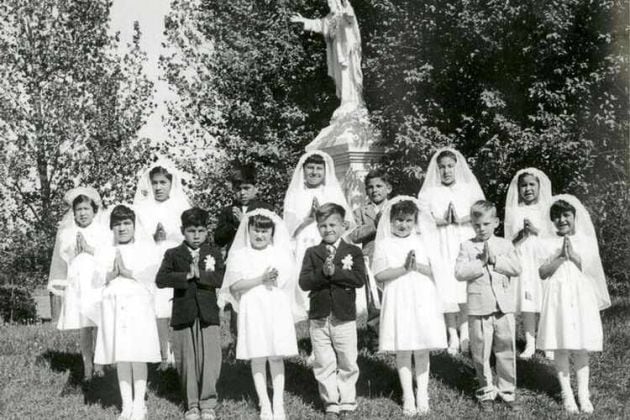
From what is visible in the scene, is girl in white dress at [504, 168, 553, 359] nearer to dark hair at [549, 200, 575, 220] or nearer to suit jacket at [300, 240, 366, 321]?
dark hair at [549, 200, 575, 220]

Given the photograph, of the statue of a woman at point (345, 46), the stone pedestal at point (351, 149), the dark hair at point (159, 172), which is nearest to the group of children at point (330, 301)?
the dark hair at point (159, 172)

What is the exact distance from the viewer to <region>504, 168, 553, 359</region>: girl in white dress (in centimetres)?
836

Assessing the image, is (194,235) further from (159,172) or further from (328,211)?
(159,172)

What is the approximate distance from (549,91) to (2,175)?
527 inches

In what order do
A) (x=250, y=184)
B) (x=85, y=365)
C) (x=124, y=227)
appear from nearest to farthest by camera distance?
(x=124, y=227)
(x=85, y=365)
(x=250, y=184)

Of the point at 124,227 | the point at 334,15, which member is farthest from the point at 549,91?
the point at 124,227

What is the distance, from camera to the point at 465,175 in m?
8.94

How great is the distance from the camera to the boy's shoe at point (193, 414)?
6.78 metres

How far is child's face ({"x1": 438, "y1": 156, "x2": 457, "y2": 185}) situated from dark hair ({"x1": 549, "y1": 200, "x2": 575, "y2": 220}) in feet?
5.41

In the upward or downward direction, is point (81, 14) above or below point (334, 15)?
above

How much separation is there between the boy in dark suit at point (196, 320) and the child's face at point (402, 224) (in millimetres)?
1714

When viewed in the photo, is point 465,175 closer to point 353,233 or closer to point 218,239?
point 353,233

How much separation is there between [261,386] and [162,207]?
9.22 feet

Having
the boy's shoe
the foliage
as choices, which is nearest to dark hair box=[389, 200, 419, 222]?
the boy's shoe
